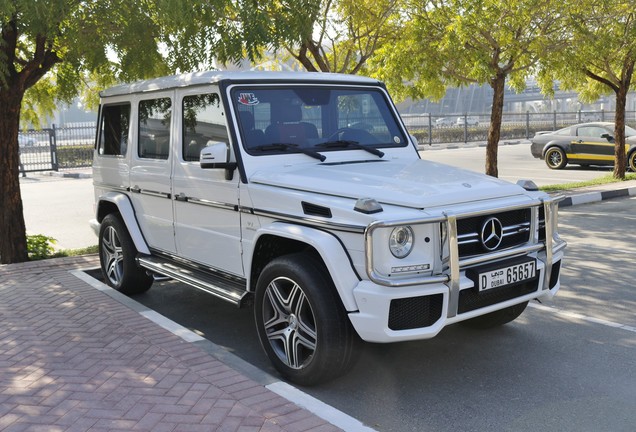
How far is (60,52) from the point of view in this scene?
867 cm

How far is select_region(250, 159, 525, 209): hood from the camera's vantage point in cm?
427

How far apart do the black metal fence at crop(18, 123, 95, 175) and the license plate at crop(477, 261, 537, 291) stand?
76.2 ft

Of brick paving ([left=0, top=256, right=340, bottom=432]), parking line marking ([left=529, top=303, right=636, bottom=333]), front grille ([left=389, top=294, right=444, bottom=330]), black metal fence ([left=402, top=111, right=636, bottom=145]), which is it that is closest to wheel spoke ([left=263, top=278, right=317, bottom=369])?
brick paving ([left=0, top=256, right=340, bottom=432])

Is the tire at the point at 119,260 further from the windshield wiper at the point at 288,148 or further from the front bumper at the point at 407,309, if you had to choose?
the front bumper at the point at 407,309

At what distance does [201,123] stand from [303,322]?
6.69 ft

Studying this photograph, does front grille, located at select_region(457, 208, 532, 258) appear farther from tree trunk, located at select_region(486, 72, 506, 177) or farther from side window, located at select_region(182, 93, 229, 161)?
tree trunk, located at select_region(486, 72, 506, 177)

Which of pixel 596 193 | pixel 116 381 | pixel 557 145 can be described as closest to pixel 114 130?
pixel 116 381

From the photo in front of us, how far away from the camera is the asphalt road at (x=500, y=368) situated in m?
4.02

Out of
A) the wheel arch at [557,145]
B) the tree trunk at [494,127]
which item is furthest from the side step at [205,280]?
the wheel arch at [557,145]

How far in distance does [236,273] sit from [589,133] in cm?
1756

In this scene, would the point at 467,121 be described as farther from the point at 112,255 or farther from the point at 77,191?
the point at 112,255

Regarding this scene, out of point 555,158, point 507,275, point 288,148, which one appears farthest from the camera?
point 555,158

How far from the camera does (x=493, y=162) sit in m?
13.7

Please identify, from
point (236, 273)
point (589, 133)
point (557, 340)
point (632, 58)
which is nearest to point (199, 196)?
point (236, 273)
